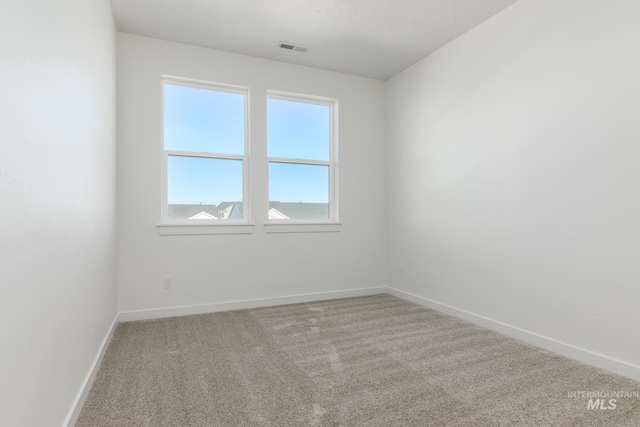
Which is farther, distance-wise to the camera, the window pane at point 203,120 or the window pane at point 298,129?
the window pane at point 298,129

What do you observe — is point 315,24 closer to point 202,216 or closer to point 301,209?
point 301,209

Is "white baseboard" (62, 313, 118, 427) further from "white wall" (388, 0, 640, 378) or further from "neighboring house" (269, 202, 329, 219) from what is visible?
"white wall" (388, 0, 640, 378)

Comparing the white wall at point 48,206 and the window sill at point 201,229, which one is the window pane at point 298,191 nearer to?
the window sill at point 201,229

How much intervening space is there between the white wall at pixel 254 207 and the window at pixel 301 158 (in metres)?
0.14

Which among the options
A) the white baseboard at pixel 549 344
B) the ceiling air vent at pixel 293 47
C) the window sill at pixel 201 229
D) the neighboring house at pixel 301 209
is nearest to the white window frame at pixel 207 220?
the window sill at pixel 201 229

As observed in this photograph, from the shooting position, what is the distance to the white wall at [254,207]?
3.33 meters

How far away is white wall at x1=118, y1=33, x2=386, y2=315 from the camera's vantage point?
10.9 ft

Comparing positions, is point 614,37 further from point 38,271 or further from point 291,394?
point 38,271

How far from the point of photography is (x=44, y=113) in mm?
1284

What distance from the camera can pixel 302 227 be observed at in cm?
401

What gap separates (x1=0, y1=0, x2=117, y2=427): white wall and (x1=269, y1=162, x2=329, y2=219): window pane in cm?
195

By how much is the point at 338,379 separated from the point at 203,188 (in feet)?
7.92

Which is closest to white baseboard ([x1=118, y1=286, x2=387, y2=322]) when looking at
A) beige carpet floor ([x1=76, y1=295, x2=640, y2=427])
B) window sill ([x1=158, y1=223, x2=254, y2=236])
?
beige carpet floor ([x1=76, y1=295, x2=640, y2=427])

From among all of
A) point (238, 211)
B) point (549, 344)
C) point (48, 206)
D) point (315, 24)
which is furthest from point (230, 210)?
point (549, 344)
